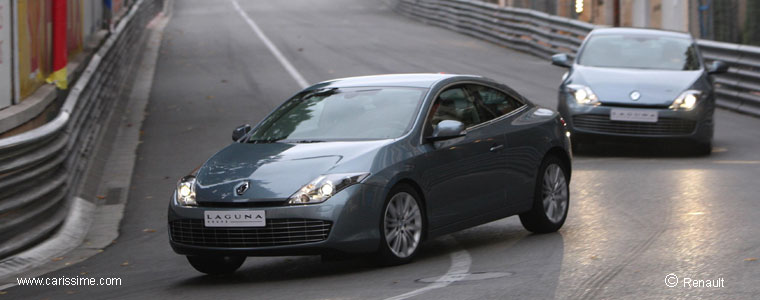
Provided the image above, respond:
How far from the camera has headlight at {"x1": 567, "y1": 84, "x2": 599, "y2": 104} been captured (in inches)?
614

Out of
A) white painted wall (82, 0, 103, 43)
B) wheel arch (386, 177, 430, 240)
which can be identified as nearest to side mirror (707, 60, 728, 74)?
wheel arch (386, 177, 430, 240)

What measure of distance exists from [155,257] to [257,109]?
10.9 metres

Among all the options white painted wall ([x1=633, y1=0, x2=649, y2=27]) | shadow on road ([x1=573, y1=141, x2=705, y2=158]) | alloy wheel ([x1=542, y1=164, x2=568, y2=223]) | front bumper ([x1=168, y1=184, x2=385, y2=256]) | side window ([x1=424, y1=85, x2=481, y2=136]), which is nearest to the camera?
front bumper ([x1=168, y1=184, x2=385, y2=256])

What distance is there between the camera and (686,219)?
34.3 ft

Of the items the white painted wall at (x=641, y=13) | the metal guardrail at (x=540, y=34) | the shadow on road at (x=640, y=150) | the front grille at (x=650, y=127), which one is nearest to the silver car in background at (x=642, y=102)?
the front grille at (x=650, y=127)

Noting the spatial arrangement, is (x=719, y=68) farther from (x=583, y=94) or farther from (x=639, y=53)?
(x=583, y=94)

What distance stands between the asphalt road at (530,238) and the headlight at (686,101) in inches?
26.0

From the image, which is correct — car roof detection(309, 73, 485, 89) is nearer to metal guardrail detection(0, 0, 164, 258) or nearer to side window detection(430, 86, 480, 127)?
side window detection(430, 86, 480, 127)

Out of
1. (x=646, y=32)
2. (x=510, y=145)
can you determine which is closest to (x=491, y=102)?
(x=510, y=145)

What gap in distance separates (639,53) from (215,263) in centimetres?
963

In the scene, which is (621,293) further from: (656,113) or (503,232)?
(656,113)

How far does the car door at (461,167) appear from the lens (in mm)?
8961

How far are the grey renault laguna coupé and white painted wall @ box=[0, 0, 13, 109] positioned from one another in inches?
174

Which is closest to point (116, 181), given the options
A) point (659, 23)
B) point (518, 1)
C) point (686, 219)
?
point (686, 219)
